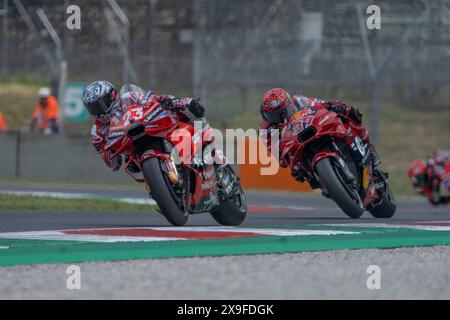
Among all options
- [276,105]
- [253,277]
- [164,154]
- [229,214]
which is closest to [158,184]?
[164,154]

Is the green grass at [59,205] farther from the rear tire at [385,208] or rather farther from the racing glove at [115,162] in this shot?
the racing glove at [115,162]

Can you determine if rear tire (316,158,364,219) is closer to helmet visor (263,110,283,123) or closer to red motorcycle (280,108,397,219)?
red motorcycle (280,108,397,219)

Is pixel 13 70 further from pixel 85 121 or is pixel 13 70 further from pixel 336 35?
pixel 336 35

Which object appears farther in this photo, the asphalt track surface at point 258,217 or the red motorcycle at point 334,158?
the red motorcycle at point 334,158

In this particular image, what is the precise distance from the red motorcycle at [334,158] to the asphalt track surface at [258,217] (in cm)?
28

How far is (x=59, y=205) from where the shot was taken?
15.5m

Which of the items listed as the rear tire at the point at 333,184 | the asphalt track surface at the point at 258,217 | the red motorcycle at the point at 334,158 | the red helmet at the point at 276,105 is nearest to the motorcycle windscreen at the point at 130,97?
the asphalt track surface at the point at 258,217

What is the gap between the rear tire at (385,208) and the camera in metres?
13.0

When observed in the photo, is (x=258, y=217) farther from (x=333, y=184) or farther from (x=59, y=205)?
(x=59, y=205)

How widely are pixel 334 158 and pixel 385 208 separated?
133 centimetres

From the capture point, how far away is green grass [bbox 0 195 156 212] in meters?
15.0

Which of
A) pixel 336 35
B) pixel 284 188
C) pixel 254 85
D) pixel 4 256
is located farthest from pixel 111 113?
pixel 336 35

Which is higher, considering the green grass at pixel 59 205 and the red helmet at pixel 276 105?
the red helmet at pixel 276 105

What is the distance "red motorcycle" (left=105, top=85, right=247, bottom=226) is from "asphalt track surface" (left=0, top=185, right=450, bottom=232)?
59 cm
